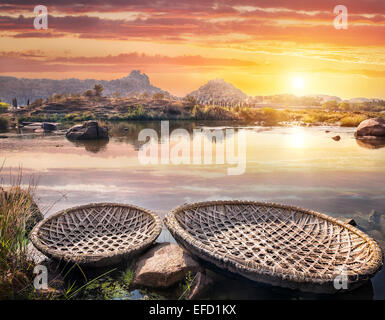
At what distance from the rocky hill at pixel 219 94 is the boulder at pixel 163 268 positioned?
8.73m

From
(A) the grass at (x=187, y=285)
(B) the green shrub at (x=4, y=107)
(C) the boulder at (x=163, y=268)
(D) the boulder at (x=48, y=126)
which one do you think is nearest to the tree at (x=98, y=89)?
(D) the boulder at (x=48, y=126)

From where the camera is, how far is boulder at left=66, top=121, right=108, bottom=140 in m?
9.05

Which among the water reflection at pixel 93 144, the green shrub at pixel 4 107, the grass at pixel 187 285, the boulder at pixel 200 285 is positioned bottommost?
the grass at pixel 187 285

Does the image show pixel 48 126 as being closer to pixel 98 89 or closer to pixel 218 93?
pixel 98 89

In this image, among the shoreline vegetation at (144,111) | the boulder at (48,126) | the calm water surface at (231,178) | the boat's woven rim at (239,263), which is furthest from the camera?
the boulder at (48,126)

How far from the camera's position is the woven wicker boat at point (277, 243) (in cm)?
215

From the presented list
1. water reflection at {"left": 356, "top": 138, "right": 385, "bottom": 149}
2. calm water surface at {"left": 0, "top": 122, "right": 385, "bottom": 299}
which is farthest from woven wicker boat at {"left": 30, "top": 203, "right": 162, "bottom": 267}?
water reflection at {"left": 356, "top": 138, "right": 385, "bottom": 149}

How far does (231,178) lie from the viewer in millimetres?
5785

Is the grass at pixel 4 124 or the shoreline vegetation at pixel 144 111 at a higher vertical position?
the shoreline vegetation at pixel 144 111

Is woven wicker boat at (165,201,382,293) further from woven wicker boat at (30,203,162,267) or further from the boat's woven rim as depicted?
woven wicker boat at (30,203,162,267)

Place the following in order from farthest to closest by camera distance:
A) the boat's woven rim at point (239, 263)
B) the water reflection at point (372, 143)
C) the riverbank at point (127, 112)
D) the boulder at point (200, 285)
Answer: the riverbank at point (127, 112), the water reflection at point (372, 143), the boulder at point (200, 285), the boat's woven rim at point (239, 263)

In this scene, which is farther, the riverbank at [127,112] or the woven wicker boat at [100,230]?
the riverbank at [127,112]

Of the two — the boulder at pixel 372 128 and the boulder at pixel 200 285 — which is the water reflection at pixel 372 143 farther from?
the boulder at pixel 200 285
